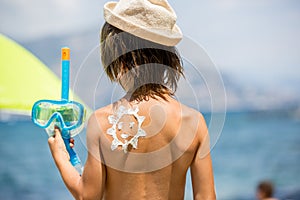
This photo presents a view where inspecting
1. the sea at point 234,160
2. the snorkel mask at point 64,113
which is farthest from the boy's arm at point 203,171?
the sea at point 234,160

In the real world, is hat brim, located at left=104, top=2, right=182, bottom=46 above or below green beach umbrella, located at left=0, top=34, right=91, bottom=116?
above

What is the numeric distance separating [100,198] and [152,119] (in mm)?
228

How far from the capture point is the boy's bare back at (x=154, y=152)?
1278mm

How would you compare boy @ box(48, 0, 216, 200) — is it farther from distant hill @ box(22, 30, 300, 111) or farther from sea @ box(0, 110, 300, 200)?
sea @ box(0, 110, 300, 200)

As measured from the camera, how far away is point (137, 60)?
129 cm

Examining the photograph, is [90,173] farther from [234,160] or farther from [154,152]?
[234,160]

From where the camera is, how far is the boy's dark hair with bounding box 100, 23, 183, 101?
1.29 meters

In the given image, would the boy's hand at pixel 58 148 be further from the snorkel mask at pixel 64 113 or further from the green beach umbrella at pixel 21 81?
the green beach umbrella at pixel 21 81

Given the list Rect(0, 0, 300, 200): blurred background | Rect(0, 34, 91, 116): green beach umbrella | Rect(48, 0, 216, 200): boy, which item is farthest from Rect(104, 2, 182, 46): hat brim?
Rect(0, 0, 300, 200): blurred background

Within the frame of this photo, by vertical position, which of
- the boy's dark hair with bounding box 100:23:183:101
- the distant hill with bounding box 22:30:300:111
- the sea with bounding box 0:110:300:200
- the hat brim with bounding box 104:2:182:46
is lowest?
the sea with bounding box 0:110:300:200

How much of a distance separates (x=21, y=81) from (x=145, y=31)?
2.88m

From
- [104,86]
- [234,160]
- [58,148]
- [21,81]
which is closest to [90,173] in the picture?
[58,148]

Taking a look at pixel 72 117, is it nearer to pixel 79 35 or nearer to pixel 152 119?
pixel 152 119

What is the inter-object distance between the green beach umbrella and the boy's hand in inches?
97.9
